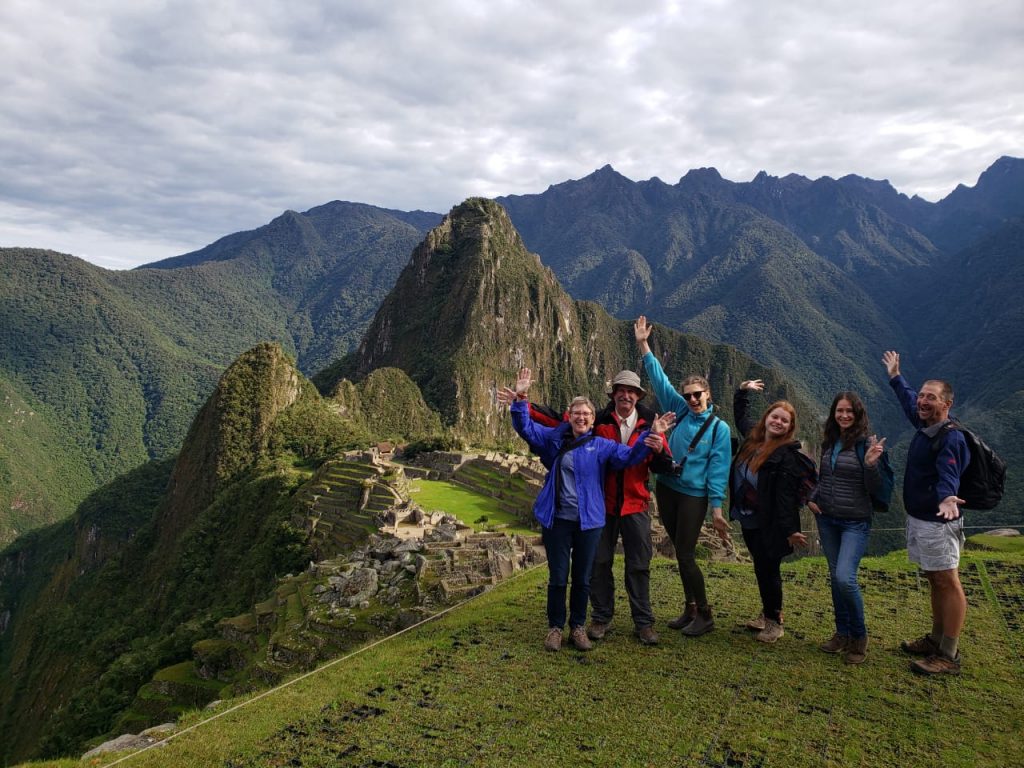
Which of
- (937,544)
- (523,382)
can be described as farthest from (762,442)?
(523,382)

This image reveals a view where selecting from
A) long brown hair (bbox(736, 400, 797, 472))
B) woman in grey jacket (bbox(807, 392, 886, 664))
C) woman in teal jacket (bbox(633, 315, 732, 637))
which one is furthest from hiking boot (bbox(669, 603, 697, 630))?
long brown hair (bbox(736, 400, 797, 472))

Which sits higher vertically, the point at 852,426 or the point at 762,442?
the point at 852,426

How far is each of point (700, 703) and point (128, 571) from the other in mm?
65656

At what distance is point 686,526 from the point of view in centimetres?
670

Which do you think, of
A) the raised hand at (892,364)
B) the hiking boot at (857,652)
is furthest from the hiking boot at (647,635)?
the raised hand at (892,364)

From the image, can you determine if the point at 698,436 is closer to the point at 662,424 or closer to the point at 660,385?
the point at 662,424

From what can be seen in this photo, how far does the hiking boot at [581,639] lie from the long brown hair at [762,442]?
2549 mm

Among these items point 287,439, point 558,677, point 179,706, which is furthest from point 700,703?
point 287,439

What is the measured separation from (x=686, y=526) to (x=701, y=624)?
1207 mm

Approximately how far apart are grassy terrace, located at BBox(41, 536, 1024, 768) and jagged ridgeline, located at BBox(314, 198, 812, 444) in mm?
104191

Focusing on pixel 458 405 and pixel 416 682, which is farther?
pixel 458 405

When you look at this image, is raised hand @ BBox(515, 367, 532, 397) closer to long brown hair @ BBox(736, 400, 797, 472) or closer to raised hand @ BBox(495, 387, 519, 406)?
raised hand @ BBox(495, 387, 519, 406)

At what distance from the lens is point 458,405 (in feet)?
377

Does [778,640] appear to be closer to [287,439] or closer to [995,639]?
[995,639]
